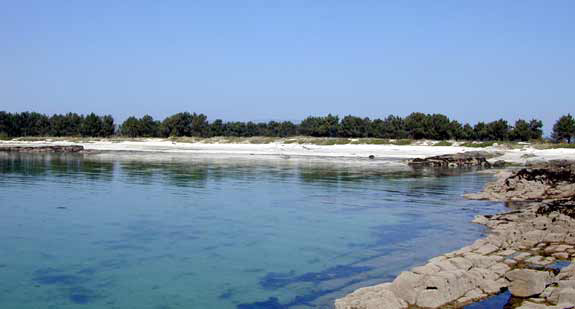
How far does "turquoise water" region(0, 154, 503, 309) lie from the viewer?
1238cm

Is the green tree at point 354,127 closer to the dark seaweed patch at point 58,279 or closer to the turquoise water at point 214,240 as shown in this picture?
the turquoise water at point 214,240

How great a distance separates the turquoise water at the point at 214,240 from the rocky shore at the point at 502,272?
1.10m

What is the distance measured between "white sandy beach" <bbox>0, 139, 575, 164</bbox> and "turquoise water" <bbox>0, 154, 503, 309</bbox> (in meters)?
32.0

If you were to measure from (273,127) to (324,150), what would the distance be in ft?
119

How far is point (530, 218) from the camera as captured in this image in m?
19.5

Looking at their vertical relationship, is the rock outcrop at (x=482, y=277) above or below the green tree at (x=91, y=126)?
below

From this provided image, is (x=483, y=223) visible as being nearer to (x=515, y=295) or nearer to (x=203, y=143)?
(x=515, y=295)

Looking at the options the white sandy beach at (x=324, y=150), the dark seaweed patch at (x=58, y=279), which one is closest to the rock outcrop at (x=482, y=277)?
the dark seaweed patch at (x=58, y=279)

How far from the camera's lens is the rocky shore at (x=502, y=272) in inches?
428

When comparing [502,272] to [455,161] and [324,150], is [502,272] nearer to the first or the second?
[455,161]

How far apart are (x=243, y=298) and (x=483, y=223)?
11.5 metres

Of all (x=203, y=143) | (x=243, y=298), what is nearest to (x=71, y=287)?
(x=243, y=298)

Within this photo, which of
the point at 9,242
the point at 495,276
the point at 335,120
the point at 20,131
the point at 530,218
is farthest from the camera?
the point at 20,131

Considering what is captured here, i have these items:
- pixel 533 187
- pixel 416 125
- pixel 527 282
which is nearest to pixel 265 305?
pixel 527 282
